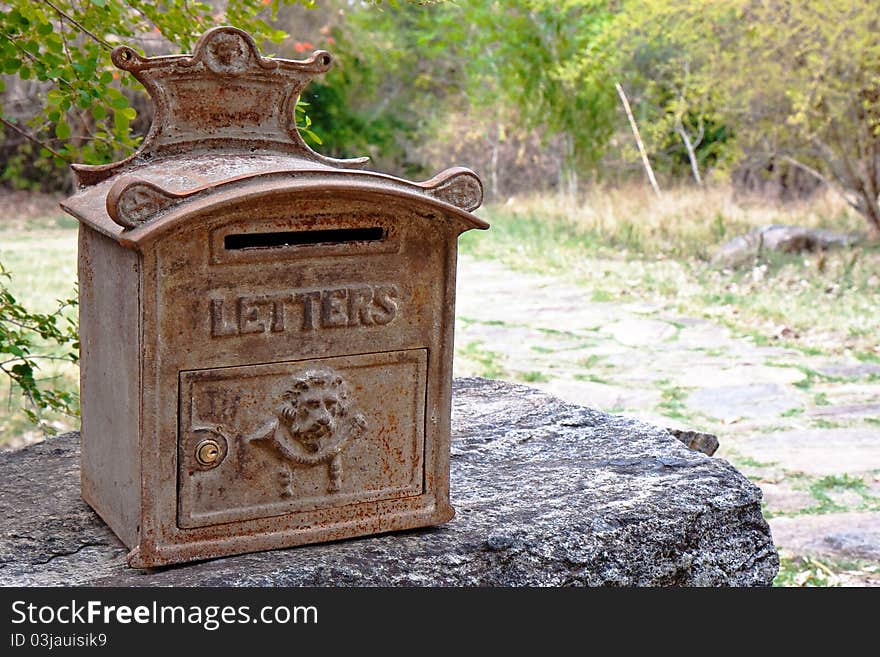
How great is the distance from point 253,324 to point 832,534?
247cm

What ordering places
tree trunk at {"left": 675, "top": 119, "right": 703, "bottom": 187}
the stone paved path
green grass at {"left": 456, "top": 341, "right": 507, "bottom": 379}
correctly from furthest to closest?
tree trunk at {"left": 675, "top": 119, "right": 703, "bottom": 187}
green grass at {"left": 456, "top": 341, "right": 507, "bottom": 379}
the stone paved path

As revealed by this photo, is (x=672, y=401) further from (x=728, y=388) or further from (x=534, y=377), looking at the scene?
(x=534, y=377)

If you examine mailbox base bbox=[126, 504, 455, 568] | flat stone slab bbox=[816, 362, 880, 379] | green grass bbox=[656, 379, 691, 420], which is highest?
mailbox base bbox=[126, 504, 455, 568]

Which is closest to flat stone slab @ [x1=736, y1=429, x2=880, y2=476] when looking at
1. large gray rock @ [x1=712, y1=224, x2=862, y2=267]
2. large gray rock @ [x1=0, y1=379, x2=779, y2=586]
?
large gray rock @ [x1=0, y1=379, x2=779, y2=586]

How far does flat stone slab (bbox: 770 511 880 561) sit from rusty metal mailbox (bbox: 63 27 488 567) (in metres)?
1.78

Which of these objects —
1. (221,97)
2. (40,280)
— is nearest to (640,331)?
(40,280)

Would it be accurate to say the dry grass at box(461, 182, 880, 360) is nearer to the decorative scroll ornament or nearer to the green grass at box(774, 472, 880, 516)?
the green grass at box(774, 472, 880, 516)

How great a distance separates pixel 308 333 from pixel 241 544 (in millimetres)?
435

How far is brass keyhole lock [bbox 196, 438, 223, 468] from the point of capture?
85.2 inches

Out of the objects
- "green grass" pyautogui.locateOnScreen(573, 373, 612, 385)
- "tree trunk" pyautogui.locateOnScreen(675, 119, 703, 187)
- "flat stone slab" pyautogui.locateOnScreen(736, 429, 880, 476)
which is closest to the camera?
"flat stone slab" pyautogui.locateOnScreen(736, 429, 880, 476)

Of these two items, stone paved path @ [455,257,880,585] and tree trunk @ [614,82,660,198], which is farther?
tree trunk @ [614,82,660,198]

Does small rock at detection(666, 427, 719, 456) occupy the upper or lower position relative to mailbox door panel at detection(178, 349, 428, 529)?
lower

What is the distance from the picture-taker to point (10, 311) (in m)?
3.04

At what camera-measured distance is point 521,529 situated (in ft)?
8.05
